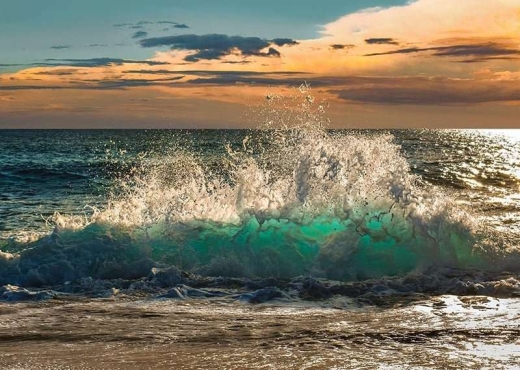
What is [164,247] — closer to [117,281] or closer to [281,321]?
[117,281]

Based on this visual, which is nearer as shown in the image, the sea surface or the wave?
the sea surface

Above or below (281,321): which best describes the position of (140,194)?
above

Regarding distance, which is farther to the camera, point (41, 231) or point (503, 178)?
point (503, 178)

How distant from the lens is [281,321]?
7711mm

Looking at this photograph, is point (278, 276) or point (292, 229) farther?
point (292, 229)

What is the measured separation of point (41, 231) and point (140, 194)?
3449 mm

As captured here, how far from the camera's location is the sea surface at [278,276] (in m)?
6.59

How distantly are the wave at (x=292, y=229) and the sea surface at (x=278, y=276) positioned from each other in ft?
0.10

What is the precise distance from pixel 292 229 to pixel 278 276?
1489 millimetres

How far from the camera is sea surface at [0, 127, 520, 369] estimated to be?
6594mm

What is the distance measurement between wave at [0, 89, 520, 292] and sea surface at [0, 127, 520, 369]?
0.10 feet

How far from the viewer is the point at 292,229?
12094 millimetres

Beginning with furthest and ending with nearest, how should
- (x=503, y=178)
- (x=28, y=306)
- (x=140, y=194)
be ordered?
(x=503, y=178) → (x=140, y=194) → (x=28, y=306)

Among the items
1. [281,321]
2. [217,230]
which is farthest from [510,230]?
[281,321]
